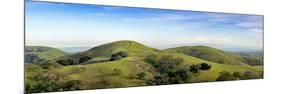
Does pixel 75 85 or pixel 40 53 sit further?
pixel 75 85

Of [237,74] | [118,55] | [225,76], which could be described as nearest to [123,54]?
[118,55]

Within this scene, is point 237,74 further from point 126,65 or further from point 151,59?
point 126,65

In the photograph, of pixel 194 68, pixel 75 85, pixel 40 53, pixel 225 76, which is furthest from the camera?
pixel 225 76

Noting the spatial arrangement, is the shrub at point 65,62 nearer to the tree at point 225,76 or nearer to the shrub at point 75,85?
the shrub at point 75,85

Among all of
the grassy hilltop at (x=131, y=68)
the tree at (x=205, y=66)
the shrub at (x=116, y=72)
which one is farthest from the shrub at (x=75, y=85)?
the tree at (x=205, y=66)

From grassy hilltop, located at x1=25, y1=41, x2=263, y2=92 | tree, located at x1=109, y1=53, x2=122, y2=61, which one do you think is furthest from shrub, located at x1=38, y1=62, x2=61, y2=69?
tree, located at x1=109, y1=53, x2=122, y2=61

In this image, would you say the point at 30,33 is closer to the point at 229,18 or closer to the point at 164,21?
the point at 164,21

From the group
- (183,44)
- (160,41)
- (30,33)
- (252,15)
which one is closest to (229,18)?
(252,15)

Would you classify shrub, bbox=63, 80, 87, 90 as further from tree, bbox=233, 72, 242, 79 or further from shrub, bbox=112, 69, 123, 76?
tree, bbox=233, 72, 242, 79
